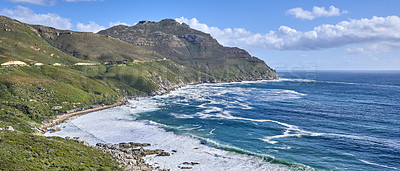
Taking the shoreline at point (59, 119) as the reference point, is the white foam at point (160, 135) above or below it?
below

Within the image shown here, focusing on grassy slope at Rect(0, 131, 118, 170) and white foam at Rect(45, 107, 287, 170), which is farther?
white foam at Rect(45, 107, 287, 170)

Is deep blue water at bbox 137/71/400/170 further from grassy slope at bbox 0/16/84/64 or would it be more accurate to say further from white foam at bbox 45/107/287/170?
grassy slope at bbox 0/16/84/64

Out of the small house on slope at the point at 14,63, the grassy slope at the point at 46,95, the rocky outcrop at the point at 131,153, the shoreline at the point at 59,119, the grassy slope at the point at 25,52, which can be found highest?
the grassy slope at the point at 25,52

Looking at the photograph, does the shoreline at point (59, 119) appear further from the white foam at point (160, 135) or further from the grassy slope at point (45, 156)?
the grassy slope at point (45, 156)

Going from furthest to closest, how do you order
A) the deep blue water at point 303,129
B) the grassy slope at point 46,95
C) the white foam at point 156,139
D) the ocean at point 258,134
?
the deep blue water at point 303,129 < the ocean at point 258,134 < the white foam at point 156,139 < the grassy slope at point 46,95

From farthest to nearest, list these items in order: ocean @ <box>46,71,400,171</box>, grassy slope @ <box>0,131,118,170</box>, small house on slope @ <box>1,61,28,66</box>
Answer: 1. small house on slope @ <box>1,61,28,66</box>
2. ocean @ <box>46,71,400,171</box>
3. grassy slope @ <box>0,131,118,170</box>

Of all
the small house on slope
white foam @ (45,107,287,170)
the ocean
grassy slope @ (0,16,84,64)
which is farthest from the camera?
grassy slope @ (0,16,84,64)

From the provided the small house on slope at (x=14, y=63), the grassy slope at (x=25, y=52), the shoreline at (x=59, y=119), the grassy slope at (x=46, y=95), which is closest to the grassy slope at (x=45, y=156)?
the grassy slope at (x=46, y=95)

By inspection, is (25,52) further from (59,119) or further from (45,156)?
(45,156)

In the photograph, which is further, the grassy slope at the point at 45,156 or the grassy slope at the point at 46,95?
the grassy slope at the point at 46,95

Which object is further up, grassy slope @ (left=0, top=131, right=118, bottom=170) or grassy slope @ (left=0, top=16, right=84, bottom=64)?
grassy slope @ (left=0, top=16, right=84, bottom=64)

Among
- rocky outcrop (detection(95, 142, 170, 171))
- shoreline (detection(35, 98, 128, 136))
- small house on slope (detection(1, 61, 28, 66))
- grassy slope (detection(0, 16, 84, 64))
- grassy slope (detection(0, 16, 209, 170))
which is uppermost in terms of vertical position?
grassy slope (detection(0, 16, 84, 64))

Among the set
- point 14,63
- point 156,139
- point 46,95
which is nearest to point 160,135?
point 156,139

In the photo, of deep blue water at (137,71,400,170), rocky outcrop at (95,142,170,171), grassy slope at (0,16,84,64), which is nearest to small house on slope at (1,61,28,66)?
grassy slope at (0,16,84,64)
